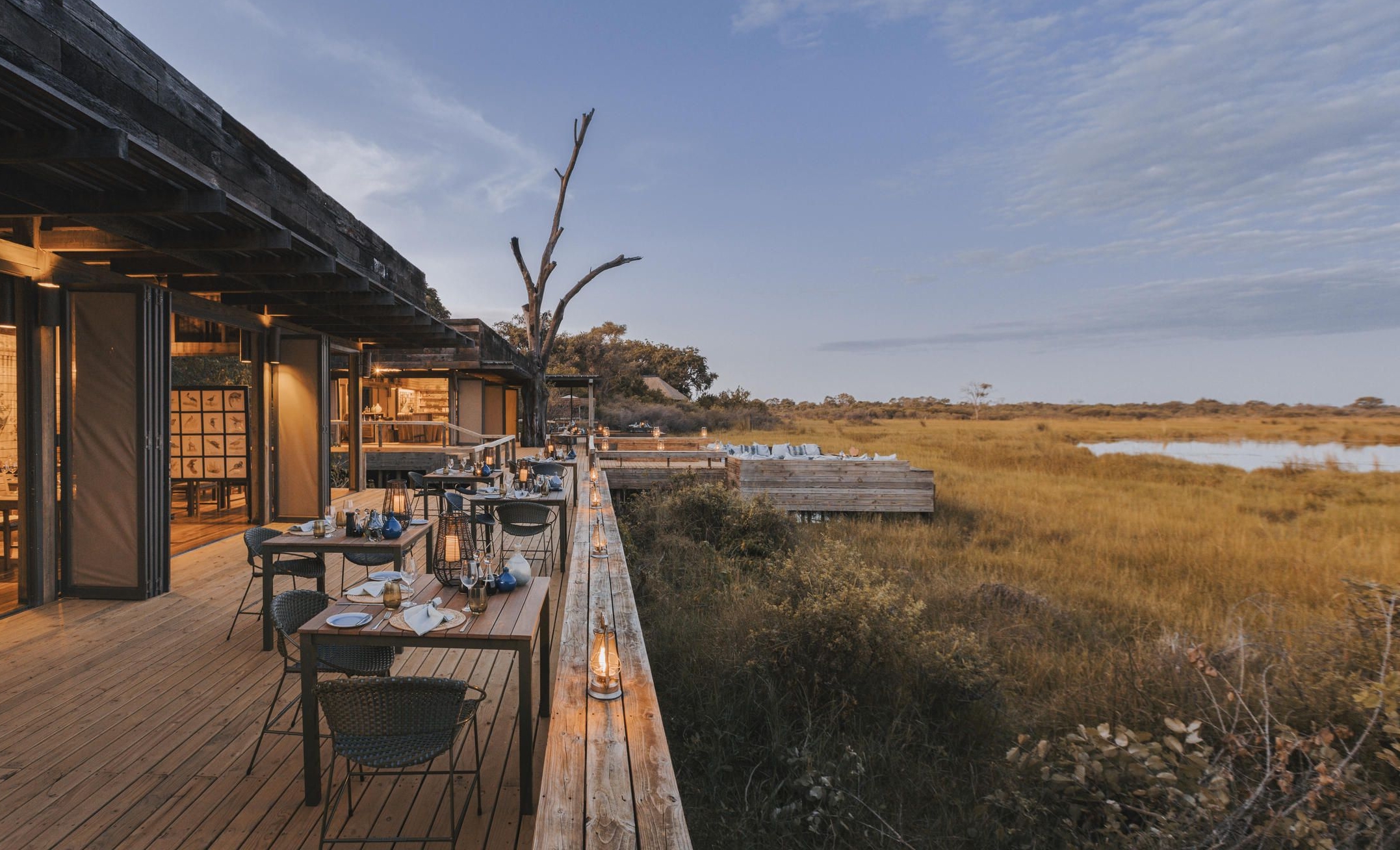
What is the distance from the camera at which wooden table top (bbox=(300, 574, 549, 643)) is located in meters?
2.30

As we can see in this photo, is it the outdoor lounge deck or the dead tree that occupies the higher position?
the dead tree

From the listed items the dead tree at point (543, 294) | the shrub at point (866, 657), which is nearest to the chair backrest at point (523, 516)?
the shrub at point (866, 657)

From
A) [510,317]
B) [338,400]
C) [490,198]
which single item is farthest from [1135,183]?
[510,317]

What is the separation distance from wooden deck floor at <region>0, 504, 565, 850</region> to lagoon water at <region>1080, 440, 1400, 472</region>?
65.9 ft

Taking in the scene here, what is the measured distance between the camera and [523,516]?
5.92 meters

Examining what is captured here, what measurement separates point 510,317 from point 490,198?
25.4 m

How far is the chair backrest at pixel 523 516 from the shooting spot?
586 cm

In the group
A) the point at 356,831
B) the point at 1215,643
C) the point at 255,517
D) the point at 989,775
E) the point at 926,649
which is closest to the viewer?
the point at 356,831

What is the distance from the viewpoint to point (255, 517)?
8109 millimetres

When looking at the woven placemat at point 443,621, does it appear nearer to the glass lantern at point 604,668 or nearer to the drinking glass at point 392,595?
the drinking glass at point 392,595

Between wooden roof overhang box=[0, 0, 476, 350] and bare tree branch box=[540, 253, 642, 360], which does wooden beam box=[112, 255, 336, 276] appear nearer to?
wooden roof overhang box=[0, 0, 476, 350]

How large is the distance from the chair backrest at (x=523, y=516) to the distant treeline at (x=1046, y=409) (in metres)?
37.3

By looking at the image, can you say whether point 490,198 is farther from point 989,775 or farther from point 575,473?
point 989,775

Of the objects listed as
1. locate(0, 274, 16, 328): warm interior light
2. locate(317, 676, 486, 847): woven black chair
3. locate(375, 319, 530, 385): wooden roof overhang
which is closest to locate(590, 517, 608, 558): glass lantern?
locate(317, 676, 486, 847): woven black chair
